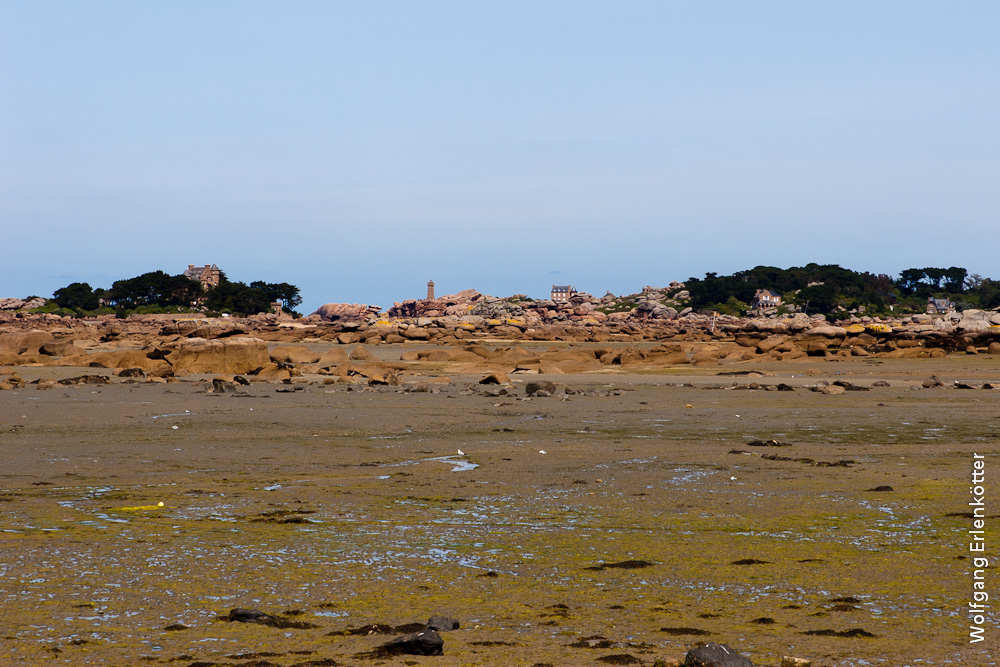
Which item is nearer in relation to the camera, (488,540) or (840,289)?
(488,540)

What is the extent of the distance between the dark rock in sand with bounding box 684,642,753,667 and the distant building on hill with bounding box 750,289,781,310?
96.2 m

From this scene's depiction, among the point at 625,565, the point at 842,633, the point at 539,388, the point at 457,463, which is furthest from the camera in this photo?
the point at 539,388

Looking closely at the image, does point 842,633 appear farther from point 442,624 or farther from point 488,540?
point 488,540

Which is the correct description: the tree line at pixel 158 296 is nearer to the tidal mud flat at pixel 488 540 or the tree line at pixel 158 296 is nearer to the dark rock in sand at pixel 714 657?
the tidal mud flat at pixel 488 540

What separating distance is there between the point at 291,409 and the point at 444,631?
33.4 ft

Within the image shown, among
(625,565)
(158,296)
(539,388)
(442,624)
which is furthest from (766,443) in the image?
(158,296)

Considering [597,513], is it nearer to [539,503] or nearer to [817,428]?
[539,503]

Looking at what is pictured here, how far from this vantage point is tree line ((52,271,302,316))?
278 feet

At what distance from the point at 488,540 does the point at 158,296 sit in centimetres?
8655

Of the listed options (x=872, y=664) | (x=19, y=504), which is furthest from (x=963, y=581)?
(x=19, y=504)

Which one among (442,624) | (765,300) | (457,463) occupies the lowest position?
(457,463)

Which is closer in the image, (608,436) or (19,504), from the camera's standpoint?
(19,504)

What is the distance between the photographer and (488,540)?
5.25 metres

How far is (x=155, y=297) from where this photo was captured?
85.9 metres
